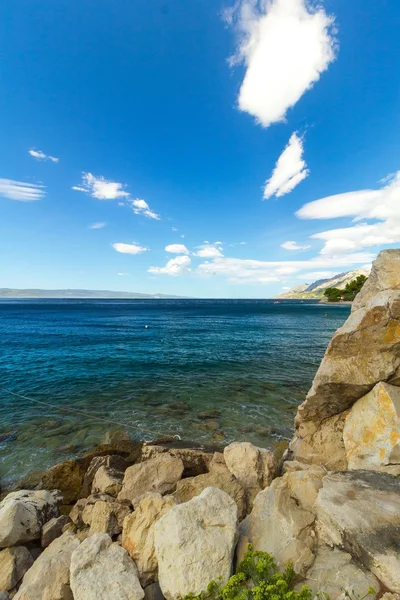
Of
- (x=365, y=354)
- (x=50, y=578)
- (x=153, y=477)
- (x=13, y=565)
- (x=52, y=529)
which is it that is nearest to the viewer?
(x=50, y=578)

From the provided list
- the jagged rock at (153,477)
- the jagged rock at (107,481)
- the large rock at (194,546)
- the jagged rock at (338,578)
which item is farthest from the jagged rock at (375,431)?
the jagged rock at (107,481)

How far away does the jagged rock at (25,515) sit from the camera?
7836mm

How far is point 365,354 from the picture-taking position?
33.5 ft

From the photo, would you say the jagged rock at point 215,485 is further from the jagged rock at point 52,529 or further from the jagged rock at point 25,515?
the jagged rock at point 25,515

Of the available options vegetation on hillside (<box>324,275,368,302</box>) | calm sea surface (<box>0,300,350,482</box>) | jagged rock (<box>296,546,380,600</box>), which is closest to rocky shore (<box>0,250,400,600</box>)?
jagged rock (<box>296,546,380,600</box>)

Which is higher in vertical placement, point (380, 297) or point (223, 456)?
point (380, 297)

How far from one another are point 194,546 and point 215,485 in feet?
10.9

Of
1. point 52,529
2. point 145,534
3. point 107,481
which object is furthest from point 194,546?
point 107,481

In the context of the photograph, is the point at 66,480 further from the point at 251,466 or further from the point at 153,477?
the point at 251,466

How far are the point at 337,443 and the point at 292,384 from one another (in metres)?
14.4

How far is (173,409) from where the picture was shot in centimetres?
2008

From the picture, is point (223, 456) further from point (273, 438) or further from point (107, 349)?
point (107, 349)

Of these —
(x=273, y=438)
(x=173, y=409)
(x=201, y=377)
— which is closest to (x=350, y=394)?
(x=273, y=438)

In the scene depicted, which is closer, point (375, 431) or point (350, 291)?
point (375, 431)
